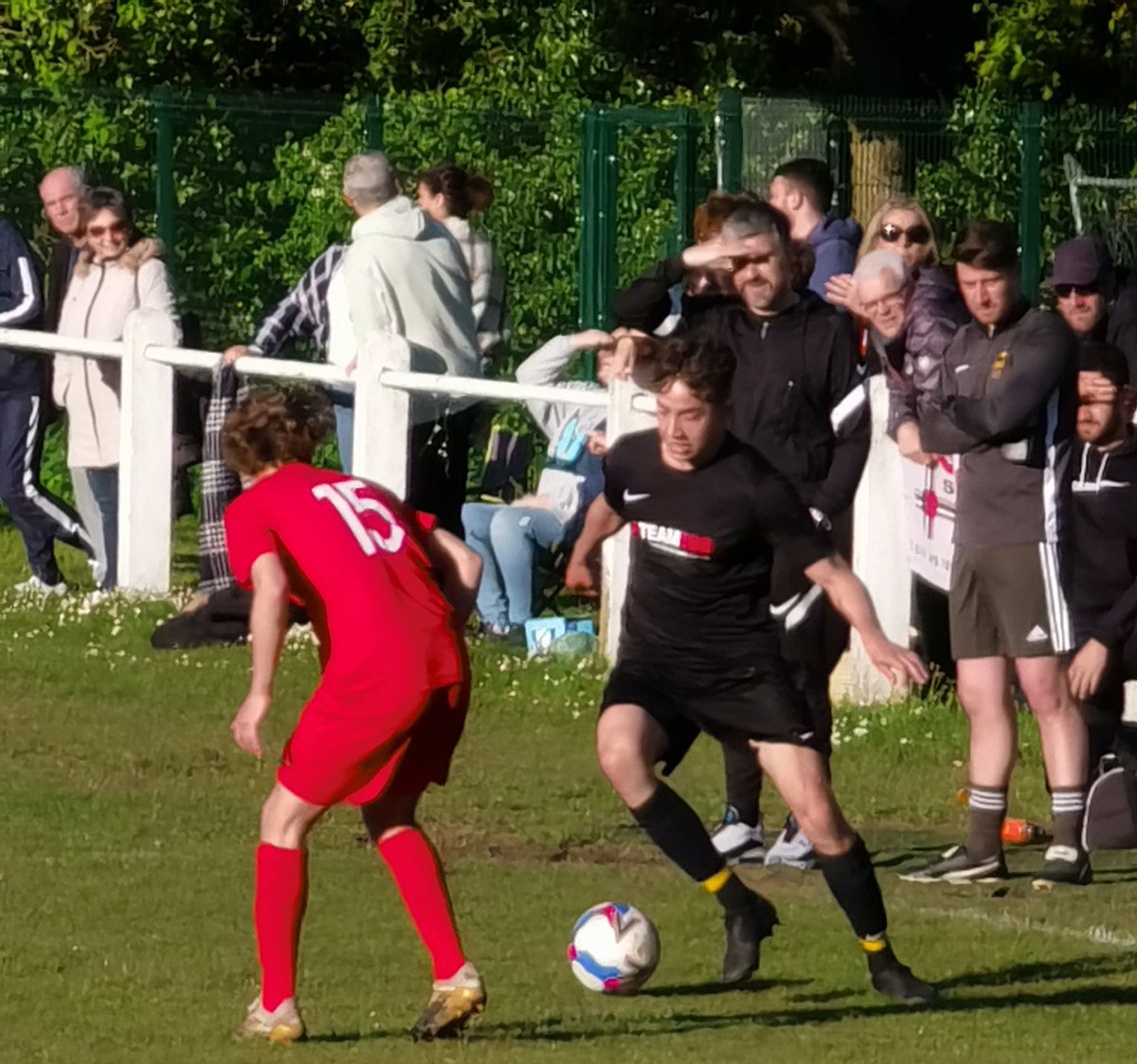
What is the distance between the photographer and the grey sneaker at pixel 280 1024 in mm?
7184

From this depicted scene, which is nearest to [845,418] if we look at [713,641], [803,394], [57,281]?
[803,394]

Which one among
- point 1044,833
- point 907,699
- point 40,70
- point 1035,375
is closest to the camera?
point 1035,375

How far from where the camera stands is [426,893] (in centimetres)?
726

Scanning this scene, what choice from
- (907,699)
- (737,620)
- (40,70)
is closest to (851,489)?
(737,620)

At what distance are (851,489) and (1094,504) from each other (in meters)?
1.45

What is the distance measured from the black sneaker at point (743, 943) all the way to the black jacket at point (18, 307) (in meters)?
7.99

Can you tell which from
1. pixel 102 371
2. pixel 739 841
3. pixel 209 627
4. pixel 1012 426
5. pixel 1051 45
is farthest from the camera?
pixel 1051 45

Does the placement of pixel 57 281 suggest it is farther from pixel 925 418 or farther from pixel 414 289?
pixel 925 418

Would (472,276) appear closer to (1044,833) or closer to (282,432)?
(1044,833)

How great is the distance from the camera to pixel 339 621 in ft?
24.0

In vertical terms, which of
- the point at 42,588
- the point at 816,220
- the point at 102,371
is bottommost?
the point at 42,588

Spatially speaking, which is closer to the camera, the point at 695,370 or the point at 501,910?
the point at 695,370

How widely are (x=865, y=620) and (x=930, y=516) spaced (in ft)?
14.5

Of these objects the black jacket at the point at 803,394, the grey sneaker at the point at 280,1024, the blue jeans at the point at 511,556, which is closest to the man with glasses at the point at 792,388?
the black jacket at the point at 803,394
